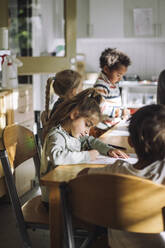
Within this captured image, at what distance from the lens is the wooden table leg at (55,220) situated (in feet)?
5.40

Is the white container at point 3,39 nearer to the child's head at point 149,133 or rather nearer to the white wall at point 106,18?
the child's head at point 149,133

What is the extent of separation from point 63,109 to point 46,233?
1061 mm

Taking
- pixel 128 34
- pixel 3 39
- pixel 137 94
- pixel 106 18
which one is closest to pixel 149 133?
pixel 3 39

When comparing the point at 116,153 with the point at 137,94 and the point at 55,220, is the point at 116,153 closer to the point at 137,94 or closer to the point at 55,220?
the point at 55,220

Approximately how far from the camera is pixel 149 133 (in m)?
1.45

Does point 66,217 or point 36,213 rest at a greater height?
point 66,217

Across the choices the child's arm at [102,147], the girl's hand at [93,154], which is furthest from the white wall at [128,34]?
the girl's hand at [93,154]

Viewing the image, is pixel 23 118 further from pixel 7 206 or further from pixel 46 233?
pixel 46 233

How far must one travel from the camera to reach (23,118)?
3420mm

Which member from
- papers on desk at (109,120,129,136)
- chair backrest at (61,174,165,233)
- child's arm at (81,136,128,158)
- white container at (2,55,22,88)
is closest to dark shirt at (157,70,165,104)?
papers on desk at (109,120,129,136)

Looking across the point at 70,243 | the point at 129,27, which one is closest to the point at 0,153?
the point at 70,243

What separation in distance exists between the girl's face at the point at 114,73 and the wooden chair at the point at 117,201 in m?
1.98

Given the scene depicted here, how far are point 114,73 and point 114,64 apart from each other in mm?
70

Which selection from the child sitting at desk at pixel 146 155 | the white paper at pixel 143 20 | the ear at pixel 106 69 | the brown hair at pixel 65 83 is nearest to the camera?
the child sitting at desk at pixel 146 155
